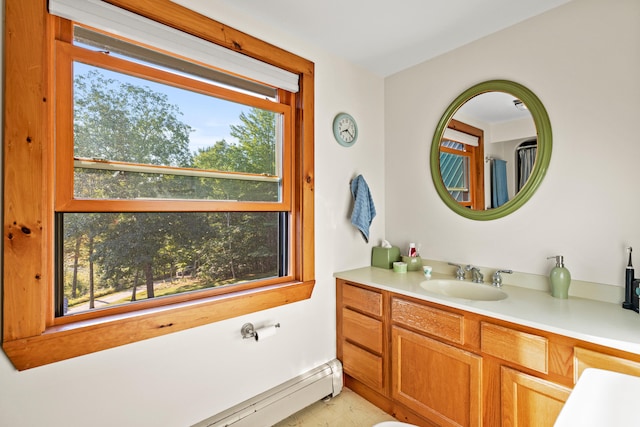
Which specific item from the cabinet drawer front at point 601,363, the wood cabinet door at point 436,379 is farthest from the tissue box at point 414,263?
the cabinet drawer front at point 601,363

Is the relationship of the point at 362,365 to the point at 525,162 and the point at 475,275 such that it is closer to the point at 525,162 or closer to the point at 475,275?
the point at 475,275

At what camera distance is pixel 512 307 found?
1.44 m

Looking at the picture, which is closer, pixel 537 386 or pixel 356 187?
pixel 537 386

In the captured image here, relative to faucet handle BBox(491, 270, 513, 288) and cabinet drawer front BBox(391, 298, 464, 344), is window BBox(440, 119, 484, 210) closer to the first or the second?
faucet handle BBox(491, 270, 513, 288)

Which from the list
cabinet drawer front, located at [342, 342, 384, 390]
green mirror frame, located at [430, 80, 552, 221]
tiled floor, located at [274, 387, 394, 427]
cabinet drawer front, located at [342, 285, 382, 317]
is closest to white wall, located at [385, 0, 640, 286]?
green mirror frame, located at [430, 80, 552, 221]

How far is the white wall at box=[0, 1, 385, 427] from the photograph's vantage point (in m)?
1.22

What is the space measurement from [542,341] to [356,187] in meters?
1.44

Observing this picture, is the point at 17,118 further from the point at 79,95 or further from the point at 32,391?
Result: the point at 32,391

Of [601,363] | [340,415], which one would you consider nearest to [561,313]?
[601,363]

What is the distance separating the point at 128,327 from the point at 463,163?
223cm

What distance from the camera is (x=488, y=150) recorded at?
199 cm

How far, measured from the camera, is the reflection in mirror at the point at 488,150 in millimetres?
1820

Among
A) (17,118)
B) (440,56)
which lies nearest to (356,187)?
(440,56)

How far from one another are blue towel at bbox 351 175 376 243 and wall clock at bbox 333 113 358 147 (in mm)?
294
